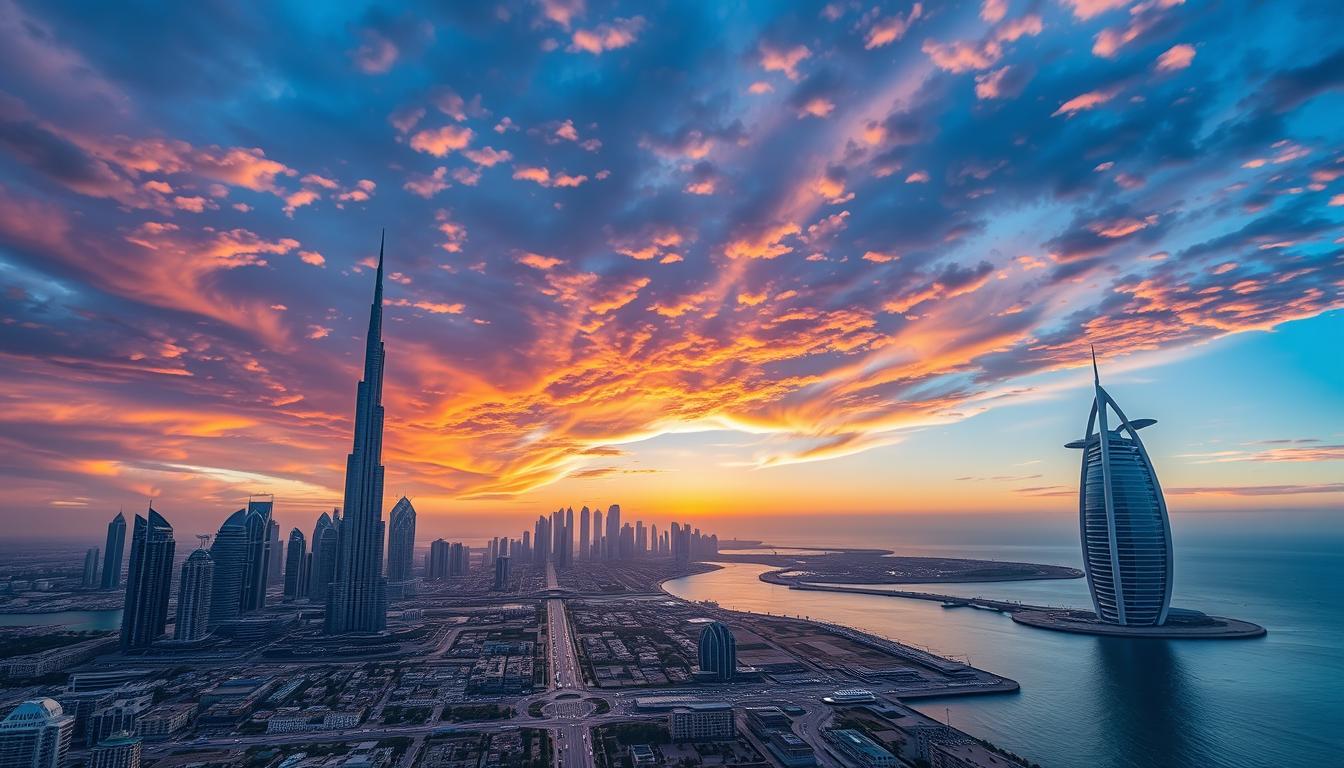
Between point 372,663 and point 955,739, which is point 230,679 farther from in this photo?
point 955,739

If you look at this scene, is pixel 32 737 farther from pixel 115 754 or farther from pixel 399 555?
pixel 399 555

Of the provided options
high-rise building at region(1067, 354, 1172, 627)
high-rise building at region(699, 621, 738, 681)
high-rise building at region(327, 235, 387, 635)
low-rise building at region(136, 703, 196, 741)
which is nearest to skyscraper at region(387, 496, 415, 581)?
high-rise building at region(327, 235, 387, 635)

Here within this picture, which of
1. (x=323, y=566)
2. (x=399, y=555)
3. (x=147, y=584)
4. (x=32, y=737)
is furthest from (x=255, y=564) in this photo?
(x=32, y=737)

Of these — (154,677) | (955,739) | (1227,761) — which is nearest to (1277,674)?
(1227,761)

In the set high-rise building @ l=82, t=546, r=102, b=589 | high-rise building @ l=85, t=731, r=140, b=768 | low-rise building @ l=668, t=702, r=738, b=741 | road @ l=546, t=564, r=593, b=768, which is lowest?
road @ l=546, t=564, r=593, b=768

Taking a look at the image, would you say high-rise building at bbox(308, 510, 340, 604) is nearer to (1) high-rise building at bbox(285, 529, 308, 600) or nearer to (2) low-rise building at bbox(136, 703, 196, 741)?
(1) high-rise building at bbox(285, 529, 308, 600)

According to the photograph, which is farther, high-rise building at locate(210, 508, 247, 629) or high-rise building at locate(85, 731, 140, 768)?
high-rise building at locate(210, 508, 247, 629)
